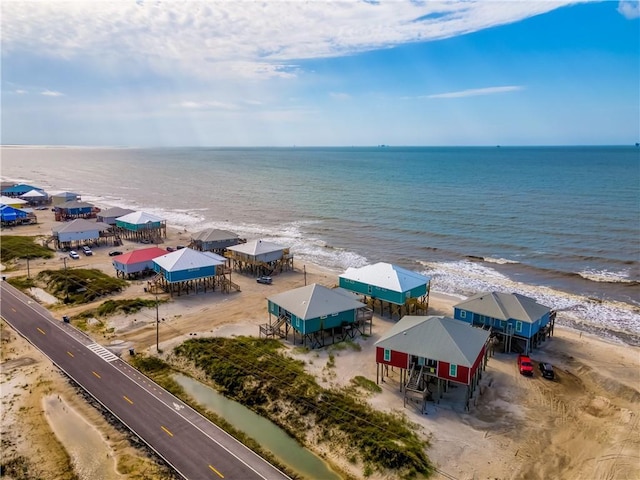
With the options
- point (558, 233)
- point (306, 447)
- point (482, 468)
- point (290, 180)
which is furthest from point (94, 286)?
point (290, 180)

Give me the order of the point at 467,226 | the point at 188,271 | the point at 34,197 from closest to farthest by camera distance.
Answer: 1. the point at 188,271
2. the point at 467,226
3. the point at 34,197

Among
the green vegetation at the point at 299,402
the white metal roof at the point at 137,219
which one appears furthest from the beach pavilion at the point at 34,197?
the green vegetation at the point at 299,402

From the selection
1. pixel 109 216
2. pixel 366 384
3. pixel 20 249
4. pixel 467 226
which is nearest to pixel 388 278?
pixel 366 384

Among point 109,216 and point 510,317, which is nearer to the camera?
point 510,317

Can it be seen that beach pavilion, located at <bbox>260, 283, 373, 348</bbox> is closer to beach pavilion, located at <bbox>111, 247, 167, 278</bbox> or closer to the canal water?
the canal water

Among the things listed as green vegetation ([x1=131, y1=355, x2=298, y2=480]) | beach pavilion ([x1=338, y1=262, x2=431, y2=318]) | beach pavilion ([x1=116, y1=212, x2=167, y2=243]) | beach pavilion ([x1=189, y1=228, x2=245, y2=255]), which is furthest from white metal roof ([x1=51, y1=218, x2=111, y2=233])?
beach pavilion ([x1=338, y1=262, x2=431, y2=318])

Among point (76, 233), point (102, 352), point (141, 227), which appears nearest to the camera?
point (102, 352)

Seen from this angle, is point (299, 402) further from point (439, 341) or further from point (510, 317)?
point (510, 317)

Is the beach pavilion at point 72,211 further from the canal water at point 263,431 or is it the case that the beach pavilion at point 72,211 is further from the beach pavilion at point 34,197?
the canal water at point 263,431
